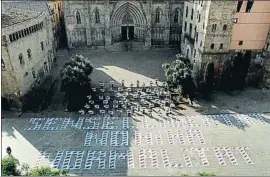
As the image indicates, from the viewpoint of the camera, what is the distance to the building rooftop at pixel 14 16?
1442 inches

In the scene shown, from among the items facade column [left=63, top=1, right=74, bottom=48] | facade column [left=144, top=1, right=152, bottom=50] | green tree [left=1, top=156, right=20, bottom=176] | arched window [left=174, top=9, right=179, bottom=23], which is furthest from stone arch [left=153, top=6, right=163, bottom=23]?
green tree [left=1, top=156, right=20, bottom=176]

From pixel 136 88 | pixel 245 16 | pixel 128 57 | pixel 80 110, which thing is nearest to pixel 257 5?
pixel 245 16

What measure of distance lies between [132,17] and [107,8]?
5.26 m

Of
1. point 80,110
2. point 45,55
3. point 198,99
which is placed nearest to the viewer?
point 80,110

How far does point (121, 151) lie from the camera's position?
31.1 m

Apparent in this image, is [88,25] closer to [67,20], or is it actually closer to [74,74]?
[67,20]

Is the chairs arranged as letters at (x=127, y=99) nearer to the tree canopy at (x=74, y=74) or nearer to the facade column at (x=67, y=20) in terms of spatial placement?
the tree canopy at (x=74, y=74)

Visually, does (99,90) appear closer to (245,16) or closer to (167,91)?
(167,91)

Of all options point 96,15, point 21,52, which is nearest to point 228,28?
point 96,15

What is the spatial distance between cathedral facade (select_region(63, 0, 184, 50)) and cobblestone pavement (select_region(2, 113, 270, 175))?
23.7m

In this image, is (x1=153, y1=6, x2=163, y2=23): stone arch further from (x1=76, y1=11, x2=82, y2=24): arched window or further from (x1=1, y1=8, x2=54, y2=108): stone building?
(x1=1, y1=8, x2=54, y2=108): stone building

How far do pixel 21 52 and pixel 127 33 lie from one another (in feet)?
80.1

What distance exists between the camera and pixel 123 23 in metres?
56.7

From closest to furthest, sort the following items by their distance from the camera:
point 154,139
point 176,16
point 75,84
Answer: point 154,139, point 75,84, point 176,16
